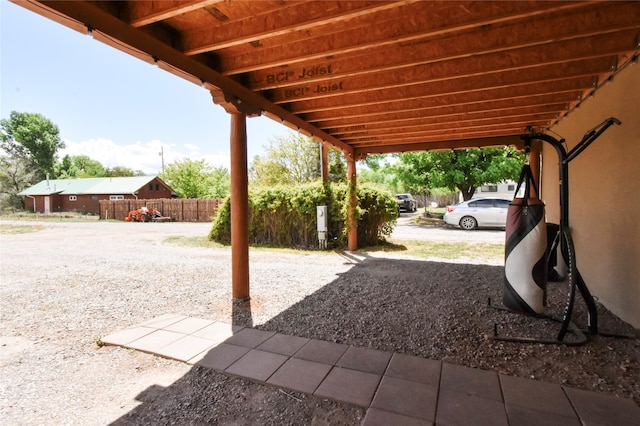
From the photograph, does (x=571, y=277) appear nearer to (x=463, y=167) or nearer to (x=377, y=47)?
(x=377, y=47)

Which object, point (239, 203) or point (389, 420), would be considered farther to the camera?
point (239, 203)

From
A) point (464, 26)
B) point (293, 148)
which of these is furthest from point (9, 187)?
point (464, 26)

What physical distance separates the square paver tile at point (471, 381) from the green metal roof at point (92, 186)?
32.7 m

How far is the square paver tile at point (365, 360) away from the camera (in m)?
2.30

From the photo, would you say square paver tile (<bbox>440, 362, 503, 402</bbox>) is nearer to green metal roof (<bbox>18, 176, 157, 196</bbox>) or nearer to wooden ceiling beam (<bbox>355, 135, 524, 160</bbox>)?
wooden ceiling beam (<bbox>355, 135, 524, 160</bbox>)

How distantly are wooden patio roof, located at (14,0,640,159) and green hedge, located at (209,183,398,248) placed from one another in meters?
3.65

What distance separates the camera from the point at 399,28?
8.68 feet

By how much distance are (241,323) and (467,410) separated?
2.22m

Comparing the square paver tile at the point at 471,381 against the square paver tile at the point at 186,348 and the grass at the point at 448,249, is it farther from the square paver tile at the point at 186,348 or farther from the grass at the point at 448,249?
the grass at the point at 448,249

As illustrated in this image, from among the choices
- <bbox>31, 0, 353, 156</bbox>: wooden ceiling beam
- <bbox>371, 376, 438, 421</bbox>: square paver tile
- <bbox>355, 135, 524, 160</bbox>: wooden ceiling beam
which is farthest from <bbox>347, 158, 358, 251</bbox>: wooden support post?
<bbox>371, 376, 438, 421</bbox>: square paver tile

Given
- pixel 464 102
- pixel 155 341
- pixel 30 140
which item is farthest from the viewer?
pixel 30 140

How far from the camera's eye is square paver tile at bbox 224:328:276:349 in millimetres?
2744

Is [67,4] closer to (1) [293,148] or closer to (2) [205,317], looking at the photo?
(2) [205,317]

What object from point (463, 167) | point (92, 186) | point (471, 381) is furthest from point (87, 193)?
point (471, 381)
